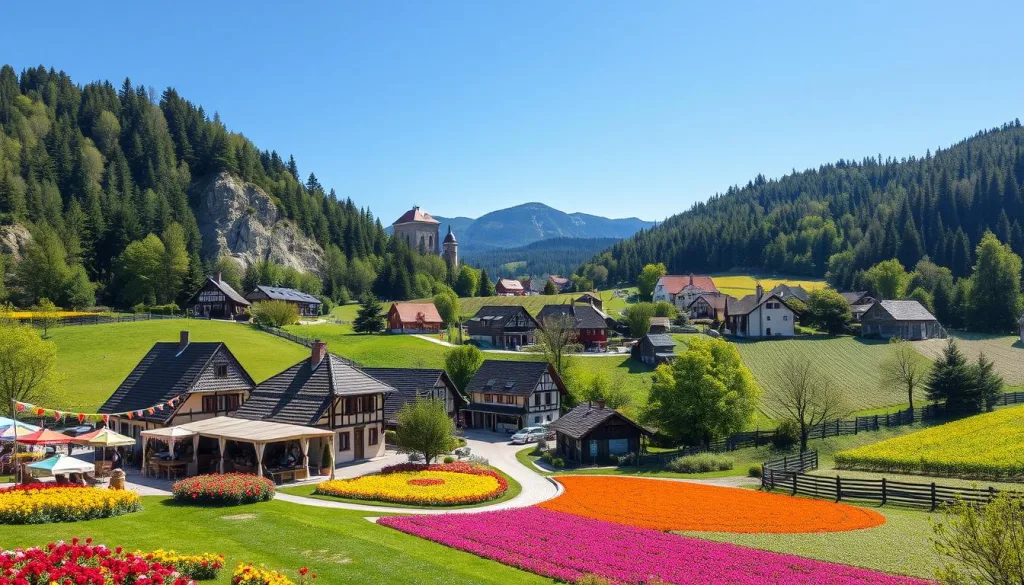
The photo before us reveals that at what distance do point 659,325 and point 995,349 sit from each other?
1590 inches

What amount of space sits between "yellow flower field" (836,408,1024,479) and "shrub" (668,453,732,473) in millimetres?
6737

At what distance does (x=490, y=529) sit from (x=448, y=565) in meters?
4.98

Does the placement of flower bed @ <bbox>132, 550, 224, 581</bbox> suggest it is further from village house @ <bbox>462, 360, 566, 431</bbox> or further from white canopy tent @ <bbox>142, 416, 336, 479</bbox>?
village house @ <bbox>462, 360, 566, 431</bbox>

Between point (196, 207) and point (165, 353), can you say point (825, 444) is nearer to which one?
point (165, 353)

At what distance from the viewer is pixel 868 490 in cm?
3119

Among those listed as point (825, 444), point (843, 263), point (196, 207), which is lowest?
point (825, 444)

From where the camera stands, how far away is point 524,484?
37.5 meters

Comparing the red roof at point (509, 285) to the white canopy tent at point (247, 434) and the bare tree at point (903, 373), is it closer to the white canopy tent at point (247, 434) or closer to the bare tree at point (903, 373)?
the bare tree at point (903, 373)

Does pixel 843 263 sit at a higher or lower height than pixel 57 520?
higher

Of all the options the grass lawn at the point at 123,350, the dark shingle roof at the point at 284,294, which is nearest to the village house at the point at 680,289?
the dark shingle roof at the point at 284,294

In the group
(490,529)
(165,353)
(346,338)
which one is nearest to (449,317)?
(346,338)

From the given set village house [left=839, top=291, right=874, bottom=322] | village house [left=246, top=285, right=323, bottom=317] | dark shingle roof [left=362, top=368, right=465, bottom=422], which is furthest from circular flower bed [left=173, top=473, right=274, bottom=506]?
village house [left=839, top=291, right=874, bottom=322]

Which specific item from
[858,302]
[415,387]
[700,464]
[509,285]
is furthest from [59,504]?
[509,285]

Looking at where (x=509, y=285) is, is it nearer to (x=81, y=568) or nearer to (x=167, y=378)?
(x=167, y=378)
